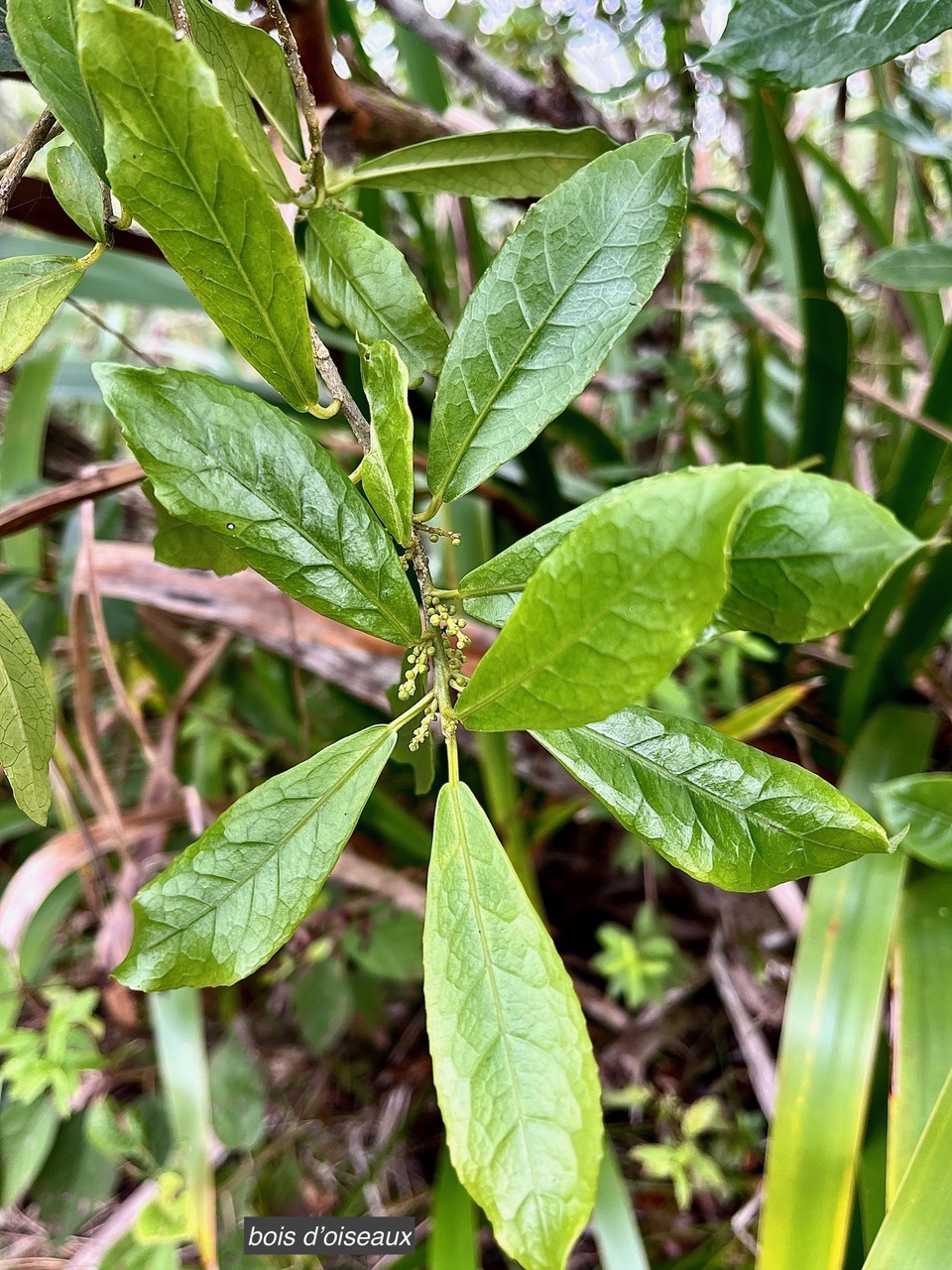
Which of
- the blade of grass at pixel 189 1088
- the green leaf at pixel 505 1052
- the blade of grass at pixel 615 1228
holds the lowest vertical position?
the blade of grass at pixel 615 1228

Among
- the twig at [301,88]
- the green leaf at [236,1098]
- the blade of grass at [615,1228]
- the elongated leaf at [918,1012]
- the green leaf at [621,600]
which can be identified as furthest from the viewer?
the green leaf at [236,1098]

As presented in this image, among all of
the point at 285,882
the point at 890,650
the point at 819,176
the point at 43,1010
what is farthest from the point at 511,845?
the point at 819,176

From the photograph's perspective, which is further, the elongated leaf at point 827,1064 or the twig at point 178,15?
the elongated leaf at point 827,1064

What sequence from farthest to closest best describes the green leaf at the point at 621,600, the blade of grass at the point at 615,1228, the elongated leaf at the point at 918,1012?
the blade of grass at the point at 615,1228
the elongated leaf at the point at 918,1012
the green leaf at the point at 621,600

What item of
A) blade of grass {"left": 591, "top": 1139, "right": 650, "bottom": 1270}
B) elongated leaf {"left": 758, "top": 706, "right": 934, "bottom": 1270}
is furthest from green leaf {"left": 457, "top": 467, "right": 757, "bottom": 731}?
blade of grass {"left": 591, "top": 1139, "right": 650, "bottom": 1270}

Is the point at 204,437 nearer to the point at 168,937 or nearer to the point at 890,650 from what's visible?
the point at 168,937

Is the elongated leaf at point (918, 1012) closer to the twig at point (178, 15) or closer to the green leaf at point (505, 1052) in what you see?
the green leaf at point (505, 1052)

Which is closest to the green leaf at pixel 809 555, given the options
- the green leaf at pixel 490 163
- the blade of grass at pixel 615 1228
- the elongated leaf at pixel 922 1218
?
the green leaf at pixel 490 163

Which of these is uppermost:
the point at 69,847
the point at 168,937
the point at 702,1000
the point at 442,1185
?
the point at 168,937
